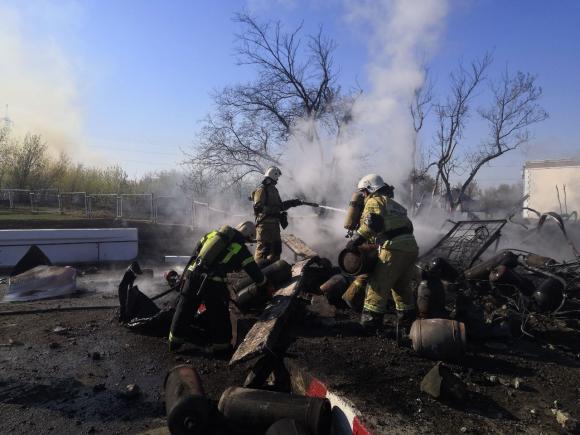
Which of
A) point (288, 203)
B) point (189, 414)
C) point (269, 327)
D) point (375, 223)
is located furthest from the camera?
point (288, 203)

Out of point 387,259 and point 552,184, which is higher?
point 552,184

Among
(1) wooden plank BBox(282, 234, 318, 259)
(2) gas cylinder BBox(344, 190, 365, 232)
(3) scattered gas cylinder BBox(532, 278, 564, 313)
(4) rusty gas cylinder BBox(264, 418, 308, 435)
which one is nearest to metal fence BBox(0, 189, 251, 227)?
(1) wooden plank BBox(282, 234, 318, 259)

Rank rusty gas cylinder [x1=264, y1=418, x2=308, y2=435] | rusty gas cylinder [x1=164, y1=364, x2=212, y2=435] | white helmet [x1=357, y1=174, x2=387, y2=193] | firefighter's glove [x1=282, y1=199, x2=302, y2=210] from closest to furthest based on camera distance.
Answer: rusty gas cylinder [x1=264, y1=418, x2=308, y2=435]
rusty gas cylinder [x1=164, y1=364, x2=212, y2=435]
white helmet [x1=357, y1=174, x2=387, y2=193]
firefighter's glove [x1=282, y1=199, x2=302, y2=210]

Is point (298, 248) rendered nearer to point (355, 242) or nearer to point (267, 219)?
point (267, 219)

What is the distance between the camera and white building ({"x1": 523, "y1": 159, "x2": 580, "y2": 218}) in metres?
21.4

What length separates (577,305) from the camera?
582cm

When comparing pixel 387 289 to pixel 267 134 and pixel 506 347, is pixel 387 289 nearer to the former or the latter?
pixel 506 347

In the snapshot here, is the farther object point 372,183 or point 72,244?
point 72,244

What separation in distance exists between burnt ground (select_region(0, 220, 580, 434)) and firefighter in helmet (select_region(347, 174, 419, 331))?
0.36 metres

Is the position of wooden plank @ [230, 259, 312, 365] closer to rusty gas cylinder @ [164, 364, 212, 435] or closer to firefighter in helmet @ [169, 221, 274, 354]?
firefighter in helmet @ [169, 221, 274, 354]

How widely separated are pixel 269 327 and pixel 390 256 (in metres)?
1.50

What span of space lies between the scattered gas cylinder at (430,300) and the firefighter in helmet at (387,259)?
97 mm

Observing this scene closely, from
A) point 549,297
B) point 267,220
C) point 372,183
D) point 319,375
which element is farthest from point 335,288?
point 549,297

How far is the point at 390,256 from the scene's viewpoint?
4750 millimetres
